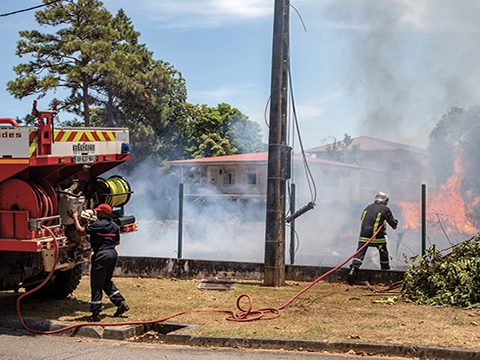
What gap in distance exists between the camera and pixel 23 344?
5641mm

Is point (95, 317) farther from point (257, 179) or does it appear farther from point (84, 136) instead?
point (257, 179)

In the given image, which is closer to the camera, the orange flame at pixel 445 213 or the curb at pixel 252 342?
the curb at pixel 252 342

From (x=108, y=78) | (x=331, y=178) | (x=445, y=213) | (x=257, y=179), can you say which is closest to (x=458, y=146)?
(x=331, y=178)

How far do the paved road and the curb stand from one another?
128mm

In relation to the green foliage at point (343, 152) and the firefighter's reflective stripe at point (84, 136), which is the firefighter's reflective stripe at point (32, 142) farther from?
the green foliage at point (343, 152)

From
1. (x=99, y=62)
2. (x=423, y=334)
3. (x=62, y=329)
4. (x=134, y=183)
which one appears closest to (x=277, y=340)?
(x=423, y=334)

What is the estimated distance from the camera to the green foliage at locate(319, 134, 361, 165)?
143 feet

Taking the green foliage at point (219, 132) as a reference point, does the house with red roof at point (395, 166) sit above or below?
below

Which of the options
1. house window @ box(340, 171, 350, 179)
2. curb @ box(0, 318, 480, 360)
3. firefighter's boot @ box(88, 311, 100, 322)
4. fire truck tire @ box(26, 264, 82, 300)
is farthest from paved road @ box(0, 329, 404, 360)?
house window @ box(340, 171, 350, 179)

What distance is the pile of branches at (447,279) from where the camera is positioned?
716cm

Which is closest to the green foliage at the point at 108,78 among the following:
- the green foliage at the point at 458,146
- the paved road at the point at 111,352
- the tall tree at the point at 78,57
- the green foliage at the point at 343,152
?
the tall tree at the point at 78,57

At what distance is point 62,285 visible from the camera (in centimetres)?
795

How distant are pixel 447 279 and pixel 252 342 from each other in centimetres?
366

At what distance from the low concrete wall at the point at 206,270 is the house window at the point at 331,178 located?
82.7 feet
